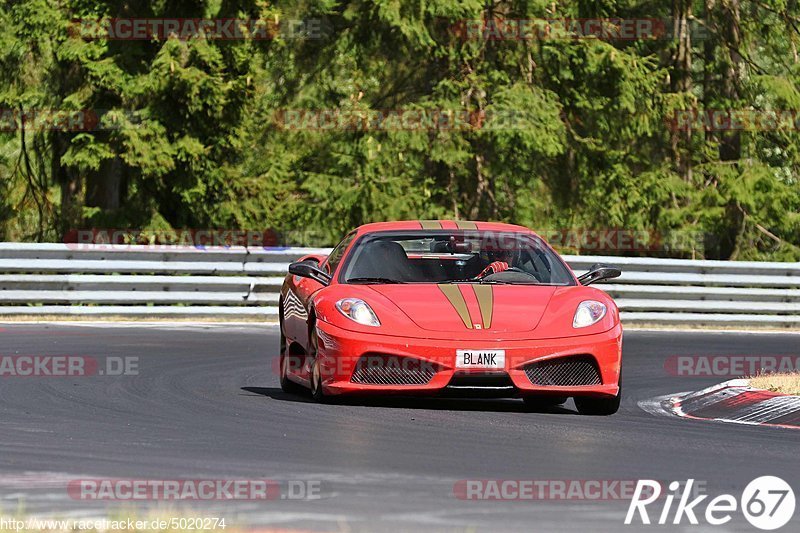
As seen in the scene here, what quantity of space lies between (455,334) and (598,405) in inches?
46.9

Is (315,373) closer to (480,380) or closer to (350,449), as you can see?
(480,380)

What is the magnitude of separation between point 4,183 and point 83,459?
2393 cm

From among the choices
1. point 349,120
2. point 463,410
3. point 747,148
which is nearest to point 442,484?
point 463,410

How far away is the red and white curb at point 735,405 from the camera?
10.8 meters

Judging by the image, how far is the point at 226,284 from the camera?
21156 mm

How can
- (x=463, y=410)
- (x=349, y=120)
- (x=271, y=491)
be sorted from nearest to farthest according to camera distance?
1. (x=271, y=491)
2. (x=463, y=410)
3. (x=349, y=120)

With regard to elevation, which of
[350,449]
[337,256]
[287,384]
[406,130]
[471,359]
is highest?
[406,130]

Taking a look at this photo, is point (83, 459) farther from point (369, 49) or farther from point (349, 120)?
point (369, 49)

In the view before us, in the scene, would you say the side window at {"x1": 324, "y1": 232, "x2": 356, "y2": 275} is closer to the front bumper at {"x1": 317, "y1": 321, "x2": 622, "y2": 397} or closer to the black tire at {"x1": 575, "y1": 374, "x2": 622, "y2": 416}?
the front bumper at {"x1": 317, "y1": 321, "x2": 622, "y2": 397}

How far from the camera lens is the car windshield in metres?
11.4

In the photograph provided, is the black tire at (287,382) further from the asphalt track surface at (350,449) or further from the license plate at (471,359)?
the license plate at (471,359)

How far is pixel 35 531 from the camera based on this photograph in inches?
229

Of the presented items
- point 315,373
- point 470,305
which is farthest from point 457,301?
point 315,373

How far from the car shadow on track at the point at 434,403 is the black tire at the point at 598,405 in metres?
0.09
